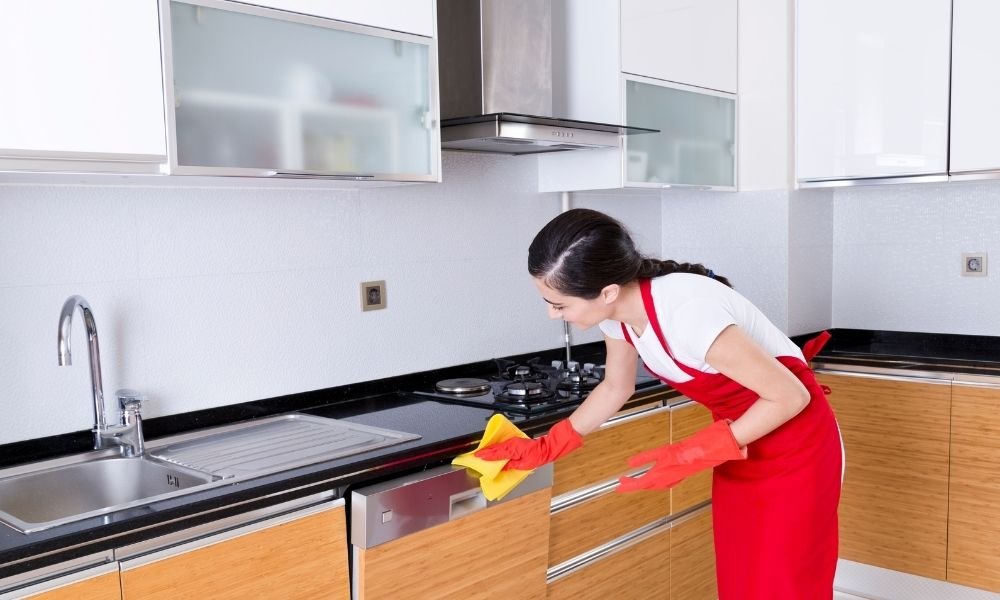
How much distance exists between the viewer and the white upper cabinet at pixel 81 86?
1.58 meters

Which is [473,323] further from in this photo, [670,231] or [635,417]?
[670,231]

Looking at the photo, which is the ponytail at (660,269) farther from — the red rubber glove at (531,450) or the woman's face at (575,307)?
the red rubber glove at (531,450)

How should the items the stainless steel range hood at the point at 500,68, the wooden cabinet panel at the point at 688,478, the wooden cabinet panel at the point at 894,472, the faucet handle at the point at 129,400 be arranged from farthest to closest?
1. the wooden cabinet panel at the point at 894,472
2. the wooden cabinet panel at the point at 688,478
3. the stainless steel range hood at the point at 500,68
4. the faucet handle at the point at 129,400

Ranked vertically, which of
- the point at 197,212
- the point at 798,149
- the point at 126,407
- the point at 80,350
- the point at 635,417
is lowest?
the point at 635,417

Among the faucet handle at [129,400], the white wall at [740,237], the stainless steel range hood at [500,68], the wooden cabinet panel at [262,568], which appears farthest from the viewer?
the white wall at [740,237]

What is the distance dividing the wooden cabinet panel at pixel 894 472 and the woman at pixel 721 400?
1.18 metres

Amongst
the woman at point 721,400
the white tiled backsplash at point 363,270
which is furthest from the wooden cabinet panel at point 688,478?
the white tiled backsplash at point 363,270

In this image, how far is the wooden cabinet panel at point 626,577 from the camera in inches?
96.3

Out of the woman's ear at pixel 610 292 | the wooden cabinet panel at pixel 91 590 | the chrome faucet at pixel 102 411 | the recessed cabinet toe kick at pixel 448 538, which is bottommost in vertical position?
the recessed cabinet toe kick at pixel 448 538

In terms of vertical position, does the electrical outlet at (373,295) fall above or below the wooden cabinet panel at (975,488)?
above

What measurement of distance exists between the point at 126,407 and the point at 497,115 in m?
1.19

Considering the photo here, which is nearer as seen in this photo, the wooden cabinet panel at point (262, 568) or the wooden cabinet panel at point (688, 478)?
the wooden cabinet panel at point (262, 568)

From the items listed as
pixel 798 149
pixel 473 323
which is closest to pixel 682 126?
pixel 798 149

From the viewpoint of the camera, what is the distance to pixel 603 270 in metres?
1.88
